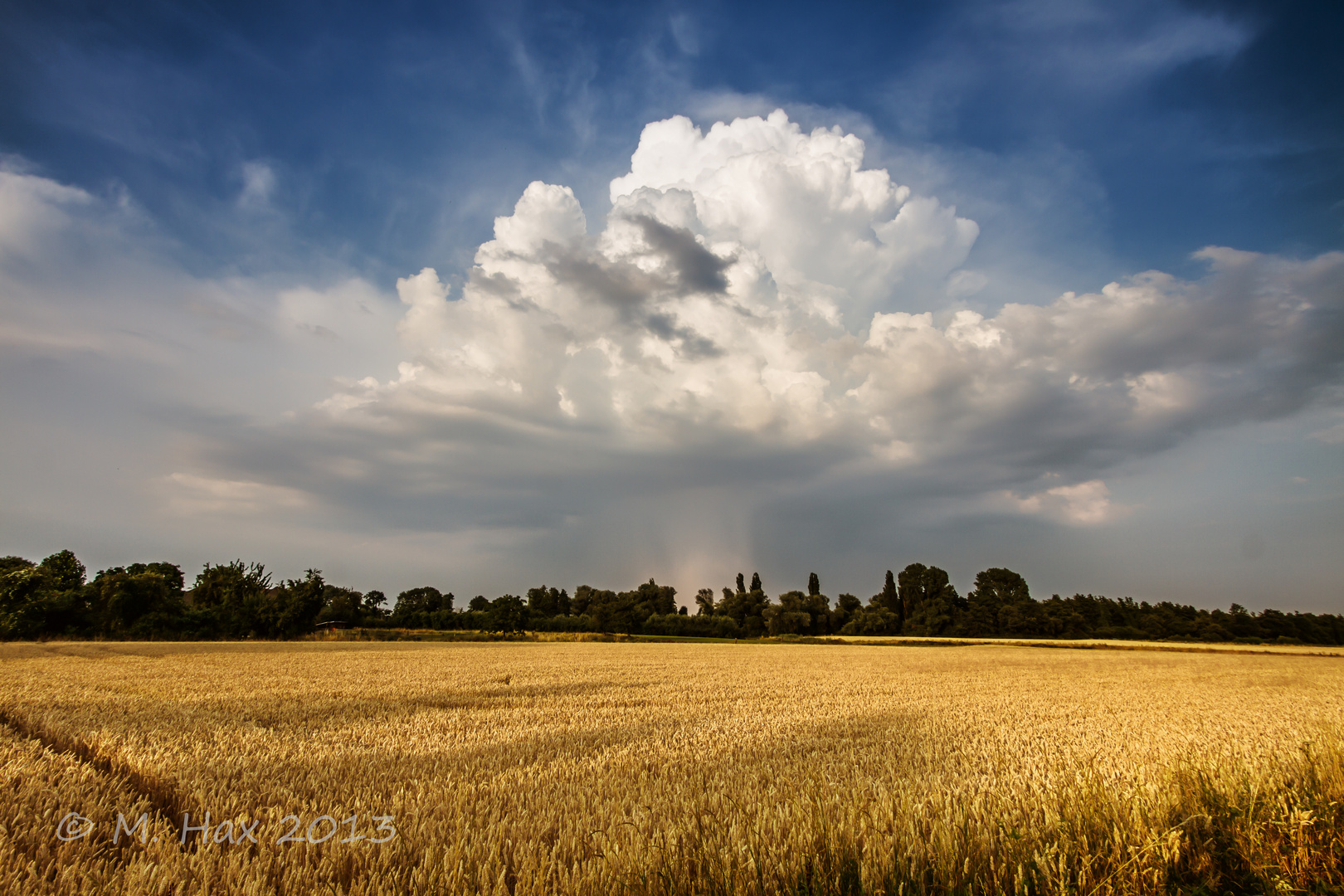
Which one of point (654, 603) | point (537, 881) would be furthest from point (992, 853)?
point (654, 603)

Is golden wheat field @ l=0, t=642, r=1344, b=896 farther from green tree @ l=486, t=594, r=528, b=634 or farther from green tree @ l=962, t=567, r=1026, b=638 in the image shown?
green tree @ l=962, t=567, r=1026, b=638

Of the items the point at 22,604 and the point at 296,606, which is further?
the point at 296,606

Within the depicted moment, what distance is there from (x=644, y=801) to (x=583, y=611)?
12593 cm

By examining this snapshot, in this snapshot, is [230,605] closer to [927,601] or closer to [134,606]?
[134,606]

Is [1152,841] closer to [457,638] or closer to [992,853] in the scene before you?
[992,853]

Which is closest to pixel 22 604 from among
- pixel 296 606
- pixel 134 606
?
pixel 134 606

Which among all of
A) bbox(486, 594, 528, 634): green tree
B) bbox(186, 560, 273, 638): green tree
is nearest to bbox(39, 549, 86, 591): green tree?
bbox(186, 560, 273, 638): green tree

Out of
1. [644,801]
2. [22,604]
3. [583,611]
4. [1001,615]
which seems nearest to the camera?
[644,801]

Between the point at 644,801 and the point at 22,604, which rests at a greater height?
the point at 644,801

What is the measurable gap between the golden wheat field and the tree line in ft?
179

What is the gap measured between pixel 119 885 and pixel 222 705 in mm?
8826

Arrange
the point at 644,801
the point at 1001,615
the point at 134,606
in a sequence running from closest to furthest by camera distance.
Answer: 1. the point at 644,801
2. the point at 134,606
3. the point at 1001,615

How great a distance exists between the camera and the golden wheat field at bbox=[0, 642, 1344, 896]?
9.80ft

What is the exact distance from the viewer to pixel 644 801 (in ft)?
13.7
